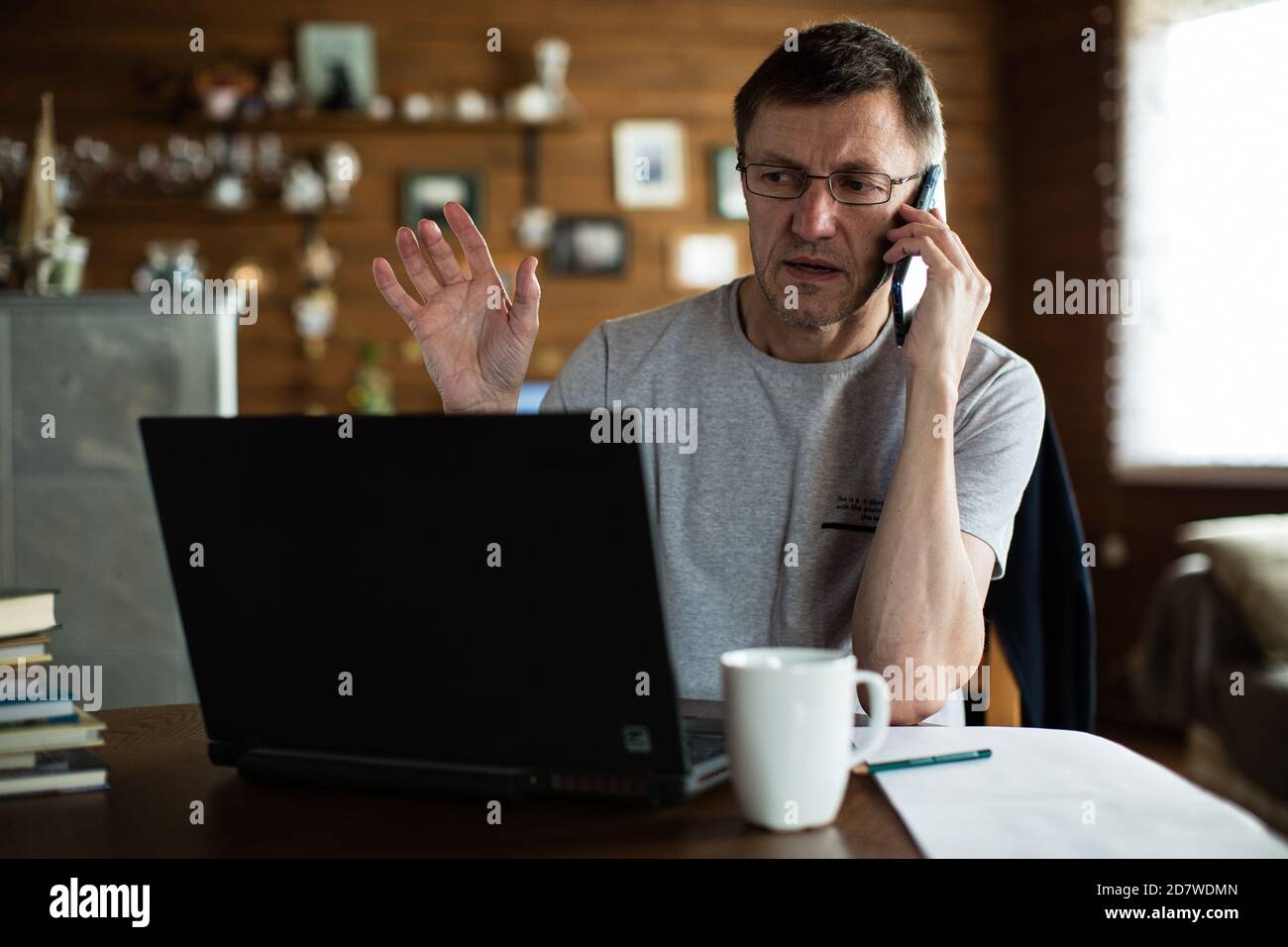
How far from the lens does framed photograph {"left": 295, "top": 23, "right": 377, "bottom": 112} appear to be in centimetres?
434

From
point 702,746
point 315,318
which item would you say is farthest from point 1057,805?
point 315,318

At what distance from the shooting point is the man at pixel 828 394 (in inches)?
53.0

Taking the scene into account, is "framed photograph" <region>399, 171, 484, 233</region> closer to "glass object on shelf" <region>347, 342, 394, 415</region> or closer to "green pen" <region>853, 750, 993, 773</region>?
"glass object on shelf" <region>347, 342, 394, 415</region>

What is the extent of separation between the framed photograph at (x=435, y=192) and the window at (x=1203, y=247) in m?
2.16

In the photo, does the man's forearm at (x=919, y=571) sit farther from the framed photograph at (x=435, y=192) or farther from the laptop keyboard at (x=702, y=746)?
the framed photograph at (x=435, y=192)

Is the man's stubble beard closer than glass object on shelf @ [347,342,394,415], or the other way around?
the man's stubble beard

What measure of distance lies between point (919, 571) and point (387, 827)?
664 mm

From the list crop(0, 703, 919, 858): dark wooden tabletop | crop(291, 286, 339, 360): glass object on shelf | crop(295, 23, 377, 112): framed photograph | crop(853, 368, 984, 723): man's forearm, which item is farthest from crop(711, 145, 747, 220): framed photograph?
crop(0, 703, 919, 858): dark wooden tabletop

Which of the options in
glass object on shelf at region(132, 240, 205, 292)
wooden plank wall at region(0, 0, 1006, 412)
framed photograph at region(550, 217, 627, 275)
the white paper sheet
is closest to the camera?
the white paper sheet

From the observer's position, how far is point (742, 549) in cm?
156

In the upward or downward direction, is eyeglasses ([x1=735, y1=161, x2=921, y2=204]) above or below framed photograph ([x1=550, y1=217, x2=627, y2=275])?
below

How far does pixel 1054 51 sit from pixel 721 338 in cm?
340

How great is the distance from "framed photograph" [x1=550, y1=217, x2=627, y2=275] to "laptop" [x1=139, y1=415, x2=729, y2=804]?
3658 mm

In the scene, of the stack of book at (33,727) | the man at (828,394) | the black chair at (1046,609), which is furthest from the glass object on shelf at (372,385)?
the stack of book at (33,727)
